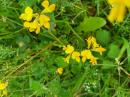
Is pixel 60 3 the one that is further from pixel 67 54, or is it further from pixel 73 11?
pixel 67 54

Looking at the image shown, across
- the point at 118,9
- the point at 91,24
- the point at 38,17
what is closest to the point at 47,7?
the point at 38,17

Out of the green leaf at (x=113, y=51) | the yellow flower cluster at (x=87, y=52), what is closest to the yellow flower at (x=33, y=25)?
the yellow flower cluster at (x=87, y=52)

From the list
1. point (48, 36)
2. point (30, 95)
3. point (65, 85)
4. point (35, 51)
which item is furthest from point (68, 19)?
point (30, 95)

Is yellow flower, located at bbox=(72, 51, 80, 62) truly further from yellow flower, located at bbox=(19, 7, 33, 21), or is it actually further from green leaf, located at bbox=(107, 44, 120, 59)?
yellow flower, located at bbox=(19, 7, 33, 21)

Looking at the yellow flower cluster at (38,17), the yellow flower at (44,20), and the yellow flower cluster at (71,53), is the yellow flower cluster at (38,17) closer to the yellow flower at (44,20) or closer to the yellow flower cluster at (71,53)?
the yellow flower at (44,20)

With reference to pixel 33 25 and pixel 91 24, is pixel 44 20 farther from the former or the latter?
pixel 91 24

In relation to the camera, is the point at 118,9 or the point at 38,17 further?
the point at 38,17
